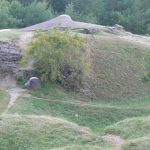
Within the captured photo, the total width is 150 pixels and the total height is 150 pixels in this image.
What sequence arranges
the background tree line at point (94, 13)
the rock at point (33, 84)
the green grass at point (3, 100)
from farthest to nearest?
1. the background tree line at point (94, 13)
2. the rock at point (33, 84)
3. the green grass at point (3, 100)

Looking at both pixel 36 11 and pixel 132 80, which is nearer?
pixel 132 80

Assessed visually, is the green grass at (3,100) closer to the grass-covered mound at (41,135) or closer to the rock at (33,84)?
the rock at (33,84)

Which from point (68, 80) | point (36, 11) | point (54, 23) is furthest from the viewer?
point (36, 11)

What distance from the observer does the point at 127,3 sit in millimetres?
73938

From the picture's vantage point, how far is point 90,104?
119 feet

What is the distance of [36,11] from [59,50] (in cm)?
3331

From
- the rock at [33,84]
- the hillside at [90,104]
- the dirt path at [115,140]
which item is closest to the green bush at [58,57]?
the rock at [33,84]

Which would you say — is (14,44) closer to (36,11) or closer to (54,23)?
(54,23)

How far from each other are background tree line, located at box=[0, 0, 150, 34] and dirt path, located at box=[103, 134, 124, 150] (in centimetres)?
4545

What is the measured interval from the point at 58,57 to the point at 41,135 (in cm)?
1720

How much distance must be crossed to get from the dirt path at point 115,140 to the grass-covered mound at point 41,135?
42cm

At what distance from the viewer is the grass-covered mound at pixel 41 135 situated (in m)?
19.6

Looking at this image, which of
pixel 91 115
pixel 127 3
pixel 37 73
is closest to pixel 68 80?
pixel 37 73

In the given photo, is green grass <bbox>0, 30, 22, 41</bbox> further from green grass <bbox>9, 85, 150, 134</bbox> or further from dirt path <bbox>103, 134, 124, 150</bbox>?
dirt path <bbox>103, 134, 124, 150</bbox>
